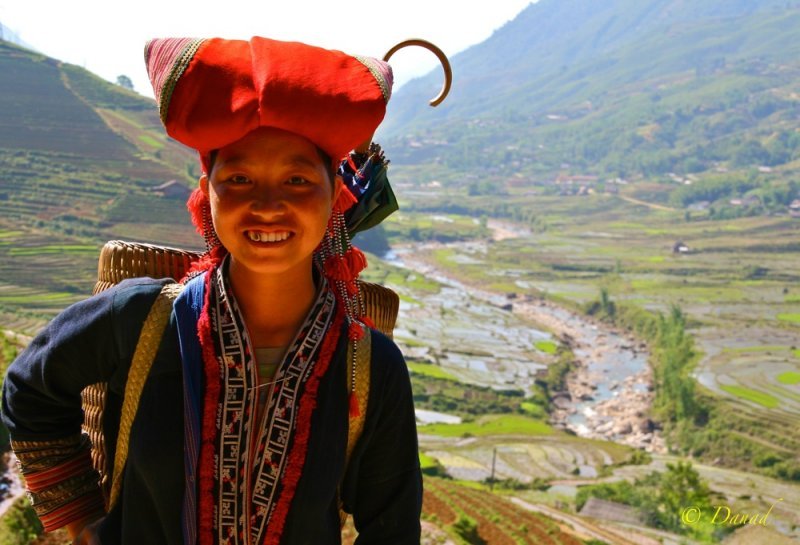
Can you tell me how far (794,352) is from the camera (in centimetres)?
3127

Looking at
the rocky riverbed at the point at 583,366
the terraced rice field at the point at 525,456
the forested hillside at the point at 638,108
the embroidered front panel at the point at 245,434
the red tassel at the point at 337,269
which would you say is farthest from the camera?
the forested hillside at the point at 638,108

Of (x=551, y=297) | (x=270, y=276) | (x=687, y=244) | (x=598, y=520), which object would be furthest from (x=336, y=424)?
(x=687, y=244)

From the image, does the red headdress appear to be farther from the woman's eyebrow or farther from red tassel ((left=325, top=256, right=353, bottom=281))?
red tassel ((left=325, top=256, right=353, bottom=281))

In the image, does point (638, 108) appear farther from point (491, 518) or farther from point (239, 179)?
point (239, 179)

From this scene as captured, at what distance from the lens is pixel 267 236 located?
102 centimetres

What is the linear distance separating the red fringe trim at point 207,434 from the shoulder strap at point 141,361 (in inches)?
2.0

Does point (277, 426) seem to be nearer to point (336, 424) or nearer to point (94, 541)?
point (336, 424)

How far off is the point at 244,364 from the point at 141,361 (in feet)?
0.43

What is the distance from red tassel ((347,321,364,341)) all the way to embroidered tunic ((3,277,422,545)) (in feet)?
0.05

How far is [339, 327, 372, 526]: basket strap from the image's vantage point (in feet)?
3.62

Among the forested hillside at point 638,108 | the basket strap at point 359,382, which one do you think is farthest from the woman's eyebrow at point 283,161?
the forested hillside at point 638,108

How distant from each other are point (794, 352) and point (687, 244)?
19480mm

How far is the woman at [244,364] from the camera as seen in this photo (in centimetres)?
99

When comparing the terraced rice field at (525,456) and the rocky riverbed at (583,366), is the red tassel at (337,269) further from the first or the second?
the rocky riverbed at (583,366)
